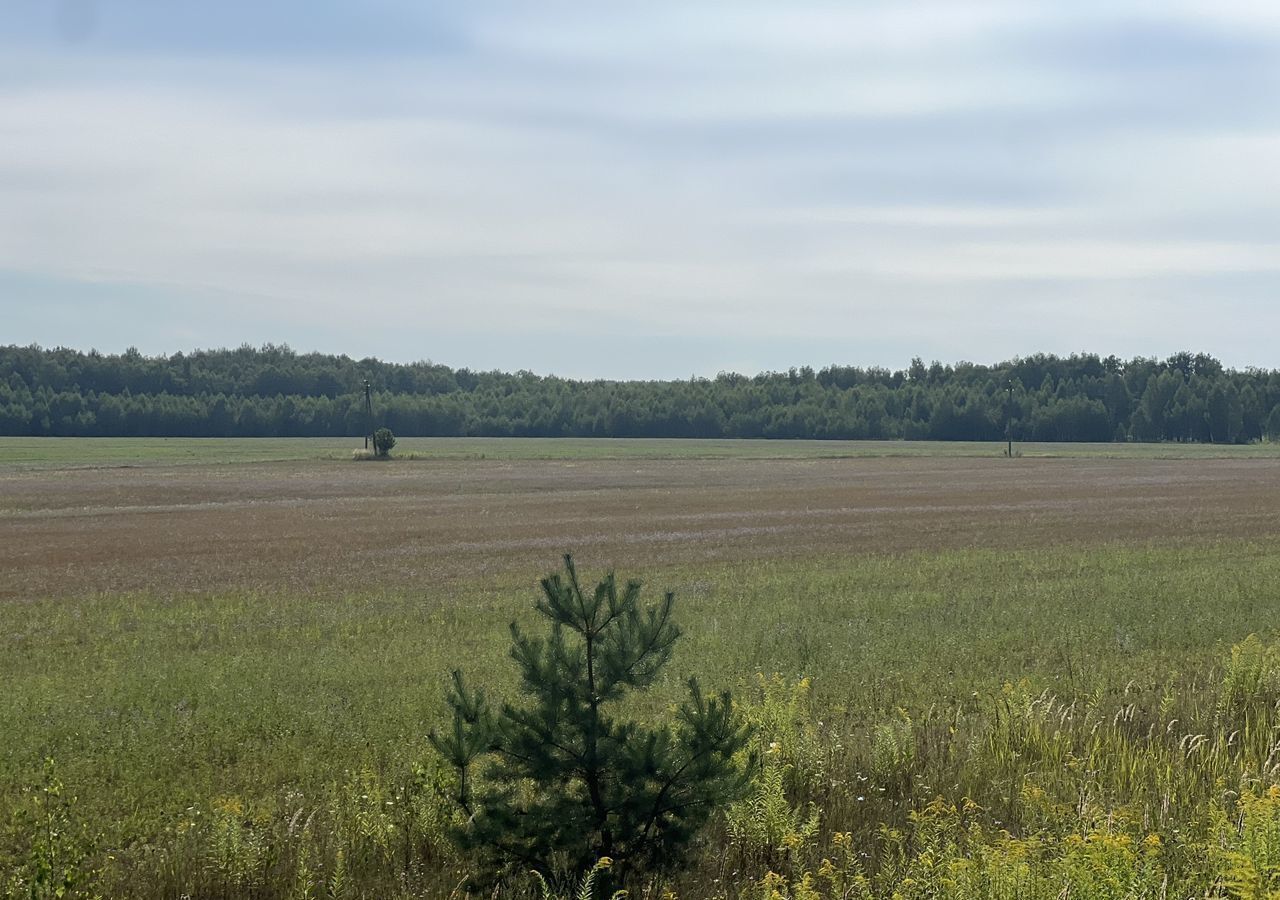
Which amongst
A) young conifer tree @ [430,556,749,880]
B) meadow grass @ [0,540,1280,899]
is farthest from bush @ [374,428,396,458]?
young conifer tree @ [430,556,749,880]

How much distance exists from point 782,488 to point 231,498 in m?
28.1

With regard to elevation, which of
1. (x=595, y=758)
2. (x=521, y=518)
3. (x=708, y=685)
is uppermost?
(x=595, y=758)

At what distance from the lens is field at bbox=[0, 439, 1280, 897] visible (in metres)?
9.46

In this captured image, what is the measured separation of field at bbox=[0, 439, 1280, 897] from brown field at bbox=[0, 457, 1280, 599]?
0.32 metres

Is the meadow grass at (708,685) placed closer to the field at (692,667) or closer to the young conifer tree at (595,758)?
the field at (692,667)

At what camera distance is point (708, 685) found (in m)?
14.9

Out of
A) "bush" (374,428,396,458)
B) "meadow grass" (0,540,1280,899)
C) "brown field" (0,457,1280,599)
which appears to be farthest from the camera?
"bush" (374,428,396,458)

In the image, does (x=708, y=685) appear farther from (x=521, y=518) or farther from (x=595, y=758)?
(x=521, y=518)

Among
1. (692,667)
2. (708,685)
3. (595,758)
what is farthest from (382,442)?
(595,758)

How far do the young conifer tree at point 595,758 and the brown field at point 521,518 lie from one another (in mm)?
17498

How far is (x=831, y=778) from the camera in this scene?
10.7 meters

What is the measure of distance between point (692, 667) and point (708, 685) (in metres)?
1.03

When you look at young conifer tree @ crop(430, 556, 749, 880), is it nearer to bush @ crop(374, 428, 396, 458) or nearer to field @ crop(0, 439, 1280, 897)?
field @ crop(0, 439, 1280, 897)

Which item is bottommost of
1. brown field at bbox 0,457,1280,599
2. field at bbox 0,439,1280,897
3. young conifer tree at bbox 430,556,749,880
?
brown field at bbox 0,457,1280,599
